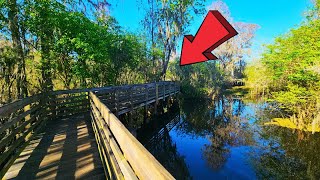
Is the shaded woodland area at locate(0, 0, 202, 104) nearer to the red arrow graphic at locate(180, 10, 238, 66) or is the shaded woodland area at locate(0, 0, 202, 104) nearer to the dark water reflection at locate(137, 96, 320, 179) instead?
the red arrow graphic at locate(180, 10, 238, 66)

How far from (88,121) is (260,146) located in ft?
21.2

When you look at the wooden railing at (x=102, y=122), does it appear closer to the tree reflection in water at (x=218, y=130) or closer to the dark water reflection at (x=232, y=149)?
the dark water reflection at (x=232, y=149)

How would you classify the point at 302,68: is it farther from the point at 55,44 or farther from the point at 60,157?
the point at 55,44

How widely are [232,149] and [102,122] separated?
613 cm

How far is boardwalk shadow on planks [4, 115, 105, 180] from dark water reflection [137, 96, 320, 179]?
124 inches

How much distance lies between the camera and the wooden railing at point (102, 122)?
1.82m

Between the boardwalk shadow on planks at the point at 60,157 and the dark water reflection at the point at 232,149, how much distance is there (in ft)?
10.4

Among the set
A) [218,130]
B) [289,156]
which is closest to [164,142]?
[218,130]

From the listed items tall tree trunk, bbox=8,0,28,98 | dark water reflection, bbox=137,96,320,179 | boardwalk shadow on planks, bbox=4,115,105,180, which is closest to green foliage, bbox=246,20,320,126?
dark water reflection, bbox=137,96,320,179

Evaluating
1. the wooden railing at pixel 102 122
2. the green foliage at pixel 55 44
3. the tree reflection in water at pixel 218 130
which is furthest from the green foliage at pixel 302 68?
the green foliage at pixel 55 44

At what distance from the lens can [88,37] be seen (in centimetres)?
1086

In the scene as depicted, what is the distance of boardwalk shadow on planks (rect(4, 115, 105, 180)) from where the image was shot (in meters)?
3.43

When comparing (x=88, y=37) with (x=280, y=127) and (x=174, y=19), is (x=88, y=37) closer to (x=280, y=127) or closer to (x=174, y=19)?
(x=280, y=127)

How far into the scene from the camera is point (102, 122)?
3719mm
